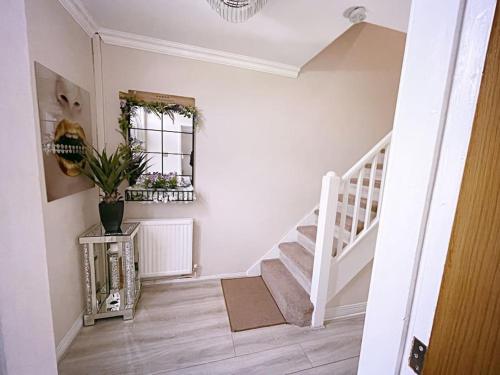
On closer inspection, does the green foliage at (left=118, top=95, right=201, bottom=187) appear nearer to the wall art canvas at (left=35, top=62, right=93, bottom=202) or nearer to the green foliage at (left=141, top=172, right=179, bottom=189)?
the green foliage at (left=141, top=172, right=179, bottom=189)

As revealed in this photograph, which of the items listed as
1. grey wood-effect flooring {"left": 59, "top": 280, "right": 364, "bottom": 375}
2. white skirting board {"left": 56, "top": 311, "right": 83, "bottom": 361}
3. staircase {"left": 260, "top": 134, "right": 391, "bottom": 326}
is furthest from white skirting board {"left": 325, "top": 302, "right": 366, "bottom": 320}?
white skirting board {"left": 56, "top": 311, "right": 83, "bottom": 361}

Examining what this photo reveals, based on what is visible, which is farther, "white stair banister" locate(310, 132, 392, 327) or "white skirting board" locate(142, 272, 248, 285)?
"white skirting board" locate(142, 272, 248, 285)

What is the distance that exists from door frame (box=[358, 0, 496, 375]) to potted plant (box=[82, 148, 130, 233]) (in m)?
1.78

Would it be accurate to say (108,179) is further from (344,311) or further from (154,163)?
(344,311)

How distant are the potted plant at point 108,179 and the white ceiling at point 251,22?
105 cm

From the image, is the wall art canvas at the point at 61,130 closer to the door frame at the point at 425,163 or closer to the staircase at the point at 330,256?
the door frame at the point at 425,163

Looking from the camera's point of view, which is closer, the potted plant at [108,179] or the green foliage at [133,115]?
the potted plant at [108,179]

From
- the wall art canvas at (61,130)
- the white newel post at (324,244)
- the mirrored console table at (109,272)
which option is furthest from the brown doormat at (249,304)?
the wall art canvas at (61,130)

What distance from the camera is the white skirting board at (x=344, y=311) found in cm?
188

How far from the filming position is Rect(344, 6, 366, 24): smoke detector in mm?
1387

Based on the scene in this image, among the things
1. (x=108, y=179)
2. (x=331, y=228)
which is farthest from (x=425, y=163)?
(x=108, y=179)

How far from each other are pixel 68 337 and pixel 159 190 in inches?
49.9

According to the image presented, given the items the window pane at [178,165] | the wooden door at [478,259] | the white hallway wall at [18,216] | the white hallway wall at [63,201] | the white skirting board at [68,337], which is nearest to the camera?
the wooden door at [478,259]

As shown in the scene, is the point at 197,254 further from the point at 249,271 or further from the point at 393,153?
the point at 393,153
